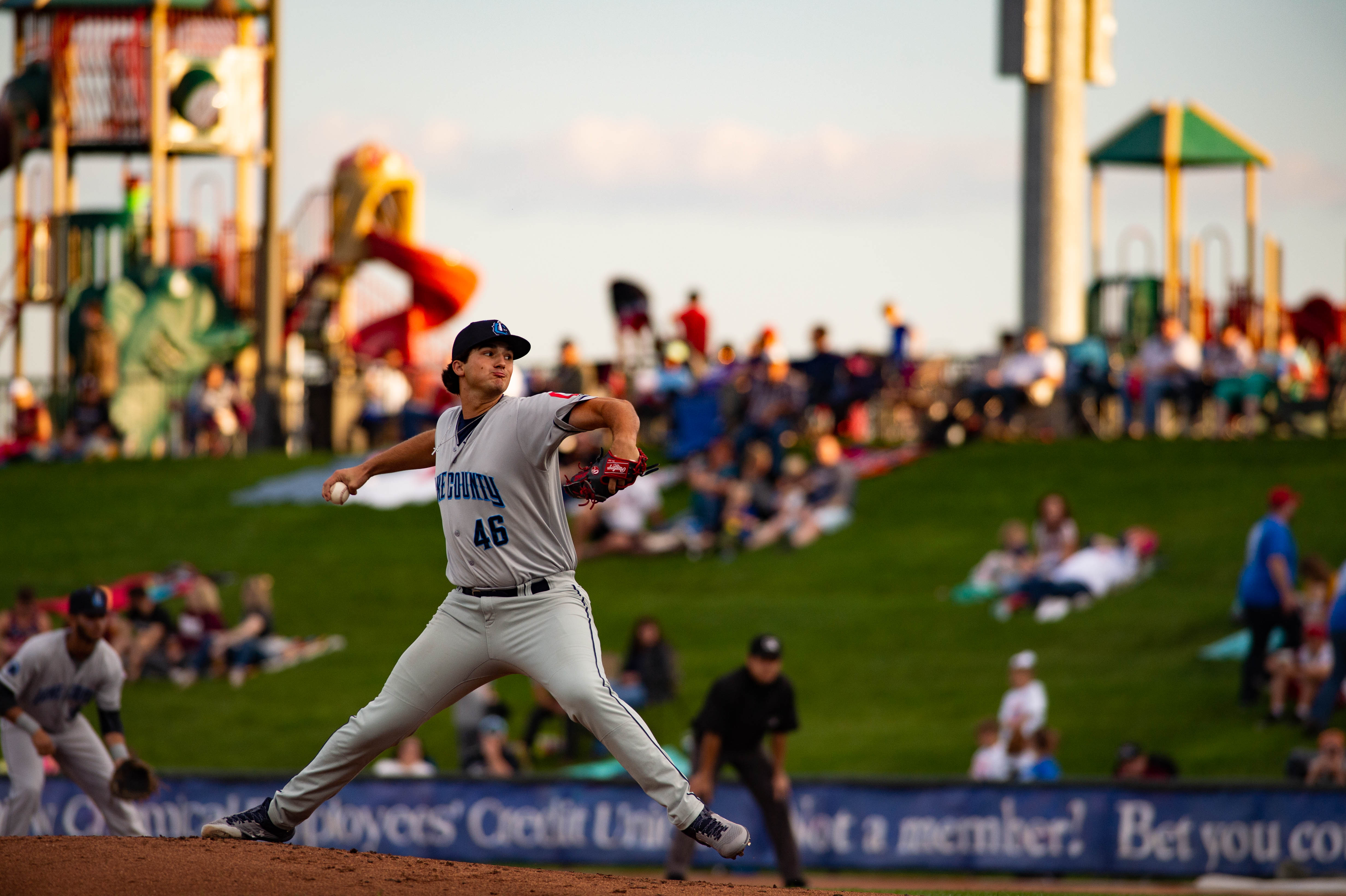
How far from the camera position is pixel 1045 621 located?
18.4m

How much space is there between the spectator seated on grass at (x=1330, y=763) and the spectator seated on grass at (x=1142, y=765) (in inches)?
44.1

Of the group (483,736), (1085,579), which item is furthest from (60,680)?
(1085,579)

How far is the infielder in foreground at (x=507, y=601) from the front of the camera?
6.57 m

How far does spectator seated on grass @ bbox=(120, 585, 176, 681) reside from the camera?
19266 mm

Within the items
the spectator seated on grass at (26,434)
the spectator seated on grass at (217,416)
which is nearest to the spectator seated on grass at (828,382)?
the spectator seated on grass at (217,416)

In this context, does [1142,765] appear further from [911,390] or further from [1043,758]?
[911,390]

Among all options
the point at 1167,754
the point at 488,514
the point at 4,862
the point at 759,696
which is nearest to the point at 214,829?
the point at 4,862

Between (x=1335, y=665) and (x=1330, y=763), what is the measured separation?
1052mm

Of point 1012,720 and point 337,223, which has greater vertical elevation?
point 337,223

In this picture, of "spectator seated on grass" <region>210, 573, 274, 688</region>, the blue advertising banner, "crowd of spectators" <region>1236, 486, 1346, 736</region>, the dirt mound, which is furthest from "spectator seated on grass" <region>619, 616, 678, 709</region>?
the dirt mound

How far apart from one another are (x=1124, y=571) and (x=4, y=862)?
47.3 ft

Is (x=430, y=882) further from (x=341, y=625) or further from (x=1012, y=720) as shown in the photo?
(x=341, y=625)

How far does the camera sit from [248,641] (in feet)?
65.4

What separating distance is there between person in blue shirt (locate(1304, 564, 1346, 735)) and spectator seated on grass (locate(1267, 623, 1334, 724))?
12.6 inches
